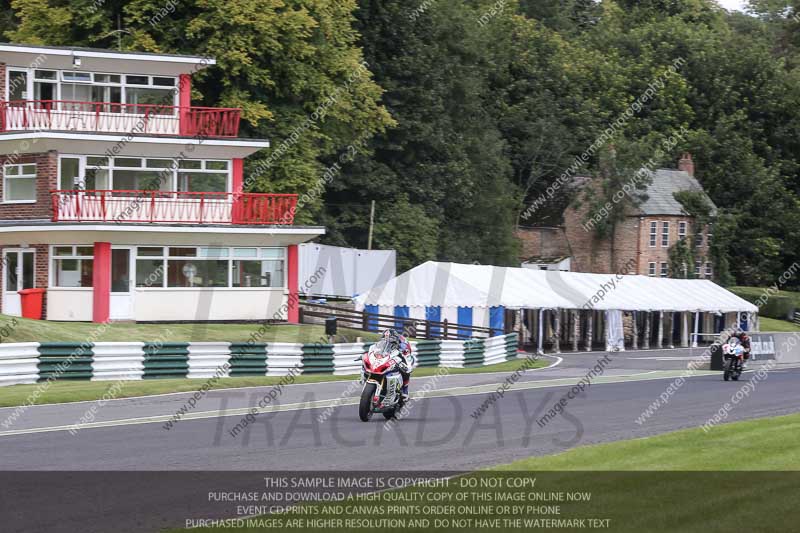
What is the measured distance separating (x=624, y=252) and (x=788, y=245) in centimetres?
1279

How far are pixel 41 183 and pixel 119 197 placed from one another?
8.59 ft

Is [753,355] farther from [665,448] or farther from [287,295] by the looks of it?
[665,448]

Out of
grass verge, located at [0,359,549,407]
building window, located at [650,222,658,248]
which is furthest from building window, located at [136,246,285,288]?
building window, located at [650,222,658,248]

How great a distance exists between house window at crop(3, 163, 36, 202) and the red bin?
3.11m

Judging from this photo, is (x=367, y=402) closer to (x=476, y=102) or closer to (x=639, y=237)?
(x=476, y=102)

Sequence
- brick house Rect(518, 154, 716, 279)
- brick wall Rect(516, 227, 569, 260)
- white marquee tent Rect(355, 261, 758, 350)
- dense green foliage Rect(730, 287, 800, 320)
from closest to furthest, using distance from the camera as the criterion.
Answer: white marquee tent Rect(355, 261, 758, 350) → dense green foliage Rect(730, 287, 800, 320) → brick house Rect(518, 154, 716, 279) → brick wall Rect(516, 227, 569, 260)

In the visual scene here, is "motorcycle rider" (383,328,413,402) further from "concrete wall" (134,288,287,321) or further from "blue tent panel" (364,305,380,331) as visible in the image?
"blue tent panel" (364,305,380,331)

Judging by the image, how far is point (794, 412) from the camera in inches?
862

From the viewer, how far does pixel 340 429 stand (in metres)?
18.0

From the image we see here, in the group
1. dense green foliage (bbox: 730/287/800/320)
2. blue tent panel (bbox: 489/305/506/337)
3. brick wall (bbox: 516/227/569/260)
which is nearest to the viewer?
blue tent panel (bbox: 489/305/506/337)

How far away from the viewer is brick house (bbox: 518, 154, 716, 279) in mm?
74688

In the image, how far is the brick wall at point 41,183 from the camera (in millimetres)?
39125
